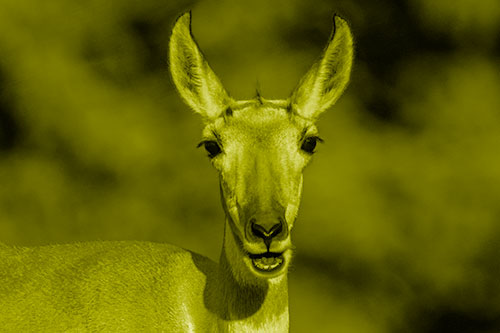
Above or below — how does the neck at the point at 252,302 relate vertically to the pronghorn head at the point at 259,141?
below

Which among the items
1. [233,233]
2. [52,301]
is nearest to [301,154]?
[233,233]

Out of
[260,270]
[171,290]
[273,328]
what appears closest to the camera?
[260,270]

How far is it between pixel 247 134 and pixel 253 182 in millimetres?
396

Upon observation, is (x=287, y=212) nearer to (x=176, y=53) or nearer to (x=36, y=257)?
(x=176, y=53)

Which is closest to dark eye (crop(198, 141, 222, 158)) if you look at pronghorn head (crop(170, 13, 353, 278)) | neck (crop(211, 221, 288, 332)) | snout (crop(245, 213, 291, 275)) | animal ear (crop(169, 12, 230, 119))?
pronghorn head (crop(170, 13, 353, 278))

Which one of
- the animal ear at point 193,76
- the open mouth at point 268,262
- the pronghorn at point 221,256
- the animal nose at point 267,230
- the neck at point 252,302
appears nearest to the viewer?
the animal nose at point 267,230

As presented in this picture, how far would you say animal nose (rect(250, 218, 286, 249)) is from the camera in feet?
11.7

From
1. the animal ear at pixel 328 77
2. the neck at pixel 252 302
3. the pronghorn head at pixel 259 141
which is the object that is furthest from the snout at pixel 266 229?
the animal ear at pixel 328 77

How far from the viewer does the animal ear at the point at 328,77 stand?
453cm

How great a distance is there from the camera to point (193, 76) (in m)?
4.59

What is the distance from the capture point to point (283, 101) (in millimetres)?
4570

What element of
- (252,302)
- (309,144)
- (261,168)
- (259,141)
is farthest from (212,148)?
(252,302)

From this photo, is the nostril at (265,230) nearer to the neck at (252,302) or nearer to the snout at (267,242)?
the snout at (267,242)

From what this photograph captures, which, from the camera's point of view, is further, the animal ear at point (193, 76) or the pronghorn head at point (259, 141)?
the animal ear at point (193, 76)
